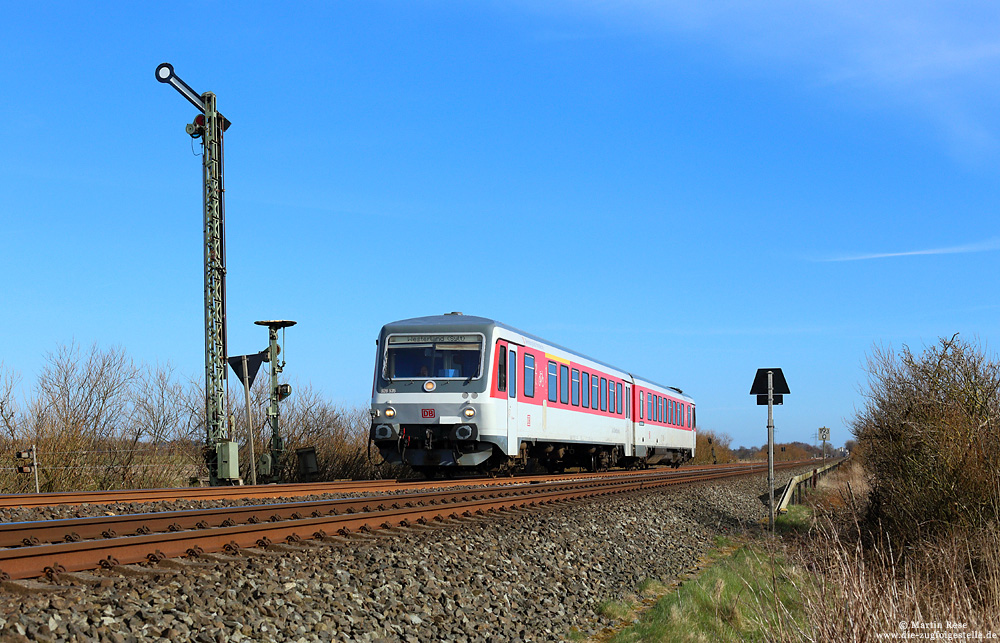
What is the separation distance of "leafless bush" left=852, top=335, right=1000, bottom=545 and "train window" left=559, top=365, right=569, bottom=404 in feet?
29.3

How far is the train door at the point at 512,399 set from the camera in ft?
57.4

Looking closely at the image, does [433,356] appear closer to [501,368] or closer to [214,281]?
[501,368]

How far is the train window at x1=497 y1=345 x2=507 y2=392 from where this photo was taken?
674 inches

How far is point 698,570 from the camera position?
1106cm

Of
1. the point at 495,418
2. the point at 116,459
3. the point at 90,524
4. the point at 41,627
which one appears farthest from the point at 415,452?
the point at 41,627

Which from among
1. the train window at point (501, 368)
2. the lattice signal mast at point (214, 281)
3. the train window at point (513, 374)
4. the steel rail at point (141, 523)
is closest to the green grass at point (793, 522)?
the train window at point (513, 374)

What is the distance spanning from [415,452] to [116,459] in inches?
222

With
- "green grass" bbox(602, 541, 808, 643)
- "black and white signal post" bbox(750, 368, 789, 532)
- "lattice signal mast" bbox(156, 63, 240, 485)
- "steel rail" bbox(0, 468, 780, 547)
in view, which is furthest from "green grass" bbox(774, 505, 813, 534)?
"lattice signal mast" bbox(156, 63, 240, 485)

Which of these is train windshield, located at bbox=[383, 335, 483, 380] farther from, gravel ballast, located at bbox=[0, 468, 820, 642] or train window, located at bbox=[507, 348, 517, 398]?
gravel ballast, located at bbox=[0, 468, 820, 642]

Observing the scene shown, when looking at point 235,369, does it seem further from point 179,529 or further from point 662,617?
point 662,617

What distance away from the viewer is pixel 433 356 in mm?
17297

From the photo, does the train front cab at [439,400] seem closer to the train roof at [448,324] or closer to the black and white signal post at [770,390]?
the train roof at [448,324]

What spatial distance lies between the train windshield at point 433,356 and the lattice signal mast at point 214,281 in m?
3.34

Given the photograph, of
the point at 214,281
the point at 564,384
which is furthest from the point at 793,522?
the point at 214,281
